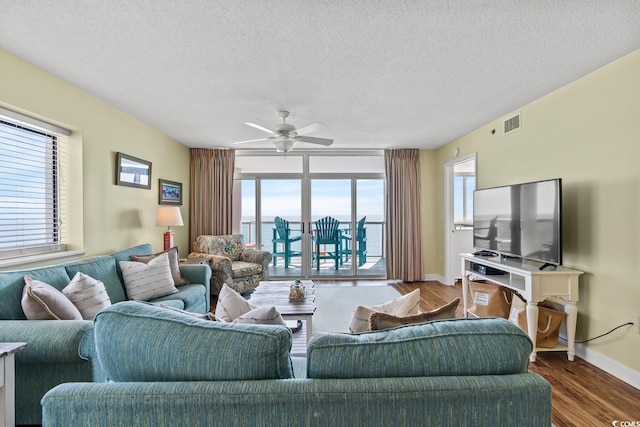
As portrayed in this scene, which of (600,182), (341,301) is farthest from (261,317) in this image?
(341,301)

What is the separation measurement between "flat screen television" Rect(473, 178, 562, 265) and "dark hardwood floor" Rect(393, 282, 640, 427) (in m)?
Answer: 0.82

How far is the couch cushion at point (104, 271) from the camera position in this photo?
2.51 metres

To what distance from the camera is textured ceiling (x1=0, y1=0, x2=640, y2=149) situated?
5.77ft

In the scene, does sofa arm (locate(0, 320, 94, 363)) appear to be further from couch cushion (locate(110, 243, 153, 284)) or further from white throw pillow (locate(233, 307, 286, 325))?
couch cushion (locate(110, 243, 153, 284))

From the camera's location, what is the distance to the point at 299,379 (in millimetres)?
887

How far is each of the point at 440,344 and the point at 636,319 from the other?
232cm

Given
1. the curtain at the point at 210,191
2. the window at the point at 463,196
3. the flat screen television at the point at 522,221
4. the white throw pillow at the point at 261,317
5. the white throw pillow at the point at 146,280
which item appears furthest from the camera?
the window at the point at 463,196

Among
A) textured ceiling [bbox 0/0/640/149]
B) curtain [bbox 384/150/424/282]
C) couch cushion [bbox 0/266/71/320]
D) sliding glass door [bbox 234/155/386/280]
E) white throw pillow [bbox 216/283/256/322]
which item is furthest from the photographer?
sliding glass door [bbox 234/155/386/280]

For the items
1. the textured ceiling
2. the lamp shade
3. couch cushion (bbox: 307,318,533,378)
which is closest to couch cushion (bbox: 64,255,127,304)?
the lamp shade

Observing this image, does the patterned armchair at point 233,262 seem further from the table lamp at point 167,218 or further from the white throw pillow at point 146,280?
the white throw pillow at point 146,280

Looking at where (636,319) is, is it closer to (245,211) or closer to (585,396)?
(585,396)

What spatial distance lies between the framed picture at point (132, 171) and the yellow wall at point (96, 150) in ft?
0.21

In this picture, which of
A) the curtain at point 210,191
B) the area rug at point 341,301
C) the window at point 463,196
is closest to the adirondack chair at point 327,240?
the area rug at point 341,301

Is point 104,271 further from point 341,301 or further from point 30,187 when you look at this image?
point 341,301
